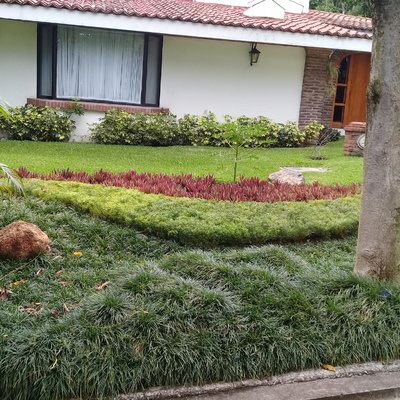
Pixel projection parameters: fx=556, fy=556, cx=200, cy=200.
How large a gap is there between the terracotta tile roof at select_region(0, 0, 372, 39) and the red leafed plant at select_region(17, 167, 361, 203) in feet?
18.4

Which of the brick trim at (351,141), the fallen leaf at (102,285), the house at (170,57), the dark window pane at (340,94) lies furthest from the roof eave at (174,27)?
the fallen leaf at (102,285)

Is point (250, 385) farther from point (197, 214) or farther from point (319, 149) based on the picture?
point (319, 149)

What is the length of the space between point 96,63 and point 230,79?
349cm

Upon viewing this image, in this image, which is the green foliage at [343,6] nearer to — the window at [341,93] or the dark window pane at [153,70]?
the window at [341,93]

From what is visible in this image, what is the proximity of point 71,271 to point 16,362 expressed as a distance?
5.30 ft

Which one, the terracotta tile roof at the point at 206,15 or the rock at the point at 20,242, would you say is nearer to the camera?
the rock at the point at 20,242

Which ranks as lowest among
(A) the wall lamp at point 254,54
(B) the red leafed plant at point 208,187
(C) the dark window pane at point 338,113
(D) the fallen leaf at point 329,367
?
(D) the fallen leaf at point 329,367

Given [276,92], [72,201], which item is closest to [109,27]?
[276,92]

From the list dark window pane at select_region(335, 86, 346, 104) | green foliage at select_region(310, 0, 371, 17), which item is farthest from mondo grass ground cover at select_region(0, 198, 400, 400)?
green foliage at select_region(310, 0, 371, 17)

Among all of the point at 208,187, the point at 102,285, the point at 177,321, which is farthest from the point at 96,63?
the point at 177,321

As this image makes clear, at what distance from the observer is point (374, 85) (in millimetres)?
4418

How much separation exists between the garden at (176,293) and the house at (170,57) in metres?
6.23

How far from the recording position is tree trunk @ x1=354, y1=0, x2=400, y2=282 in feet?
14.3

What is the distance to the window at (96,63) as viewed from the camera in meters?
13.5
